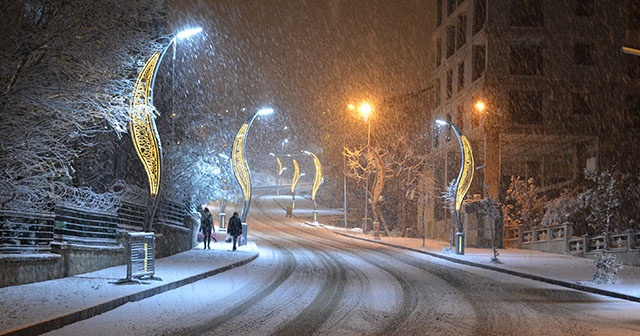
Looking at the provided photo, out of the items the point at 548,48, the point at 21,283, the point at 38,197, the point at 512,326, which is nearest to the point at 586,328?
the point at 512,326

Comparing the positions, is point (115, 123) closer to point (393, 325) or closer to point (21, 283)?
point (21, 283)

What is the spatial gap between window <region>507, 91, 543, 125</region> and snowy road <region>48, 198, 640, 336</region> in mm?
26783

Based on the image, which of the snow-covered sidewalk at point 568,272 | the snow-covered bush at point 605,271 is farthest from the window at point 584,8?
the snow-covered bush at point 605,271

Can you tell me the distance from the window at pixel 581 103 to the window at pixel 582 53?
7.46 feet

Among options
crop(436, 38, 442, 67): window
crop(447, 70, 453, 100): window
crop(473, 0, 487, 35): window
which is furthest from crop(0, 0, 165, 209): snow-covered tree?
crop(436, 38, 442, 67): window

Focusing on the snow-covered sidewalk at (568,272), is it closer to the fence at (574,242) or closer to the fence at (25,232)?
the fence at (574,242)

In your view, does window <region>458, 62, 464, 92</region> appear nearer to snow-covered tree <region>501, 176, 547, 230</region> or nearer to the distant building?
the distant building

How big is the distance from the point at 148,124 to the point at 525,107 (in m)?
34.4

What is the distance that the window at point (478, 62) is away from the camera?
48250 mm

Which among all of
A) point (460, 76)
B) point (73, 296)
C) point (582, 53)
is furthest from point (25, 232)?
point (460, 76)

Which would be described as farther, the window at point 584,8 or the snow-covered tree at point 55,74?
the window at point 584,8

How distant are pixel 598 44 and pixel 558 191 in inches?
429

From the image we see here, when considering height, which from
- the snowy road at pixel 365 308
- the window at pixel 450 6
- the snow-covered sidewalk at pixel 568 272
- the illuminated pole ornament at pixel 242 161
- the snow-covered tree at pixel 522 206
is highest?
the window at pixel 450 6

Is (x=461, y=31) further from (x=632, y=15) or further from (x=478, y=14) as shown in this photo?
(x=632, y=15)
